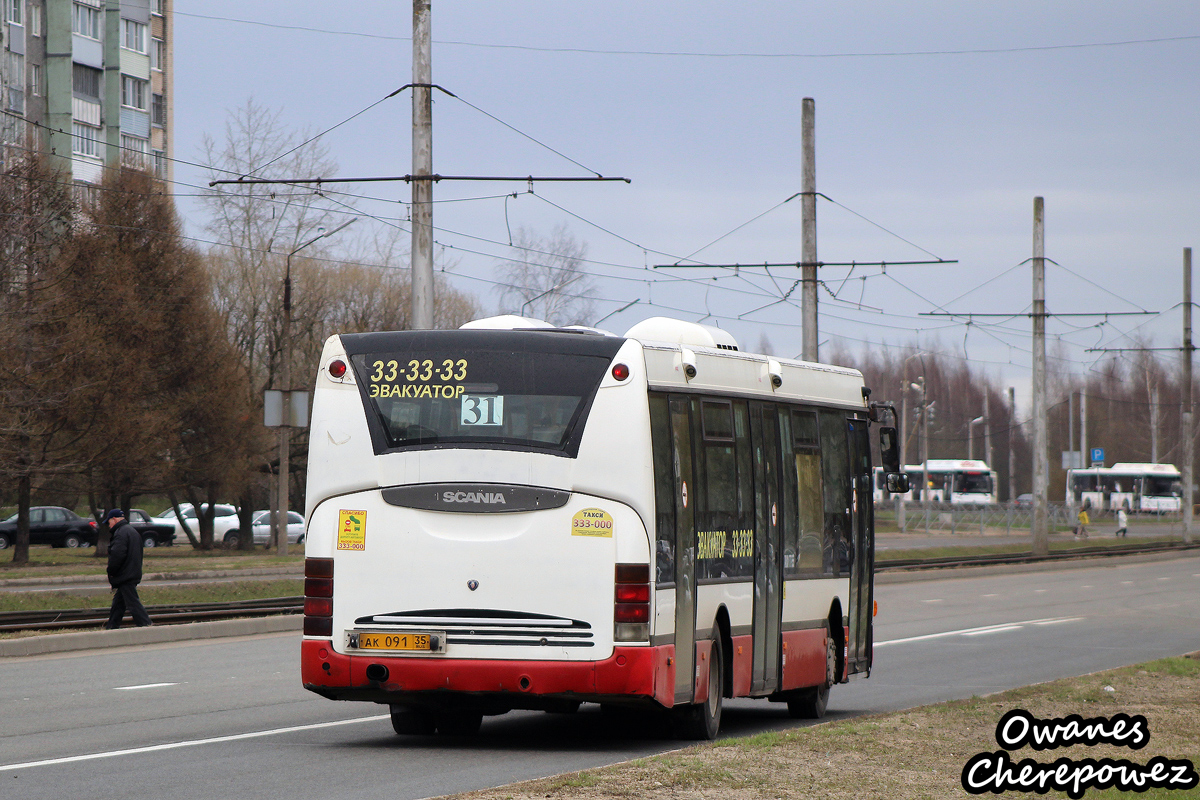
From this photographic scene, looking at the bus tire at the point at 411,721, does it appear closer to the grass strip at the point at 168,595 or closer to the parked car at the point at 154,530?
the grass strip at the point at 168,595

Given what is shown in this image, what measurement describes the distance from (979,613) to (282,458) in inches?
758

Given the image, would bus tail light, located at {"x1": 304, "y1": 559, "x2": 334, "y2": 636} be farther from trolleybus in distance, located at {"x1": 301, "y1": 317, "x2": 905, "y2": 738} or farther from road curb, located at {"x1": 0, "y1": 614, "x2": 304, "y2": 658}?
road curb, located at {"x1": 0, "y1": 614, "x2": 304, "y2": 658}

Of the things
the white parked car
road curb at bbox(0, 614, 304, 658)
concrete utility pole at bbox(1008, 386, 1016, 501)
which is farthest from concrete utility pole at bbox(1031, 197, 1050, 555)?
concrete utility pole at bbox(1008, 386, 1016, 501)

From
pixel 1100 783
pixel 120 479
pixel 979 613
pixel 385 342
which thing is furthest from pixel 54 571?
pixel 1100 783

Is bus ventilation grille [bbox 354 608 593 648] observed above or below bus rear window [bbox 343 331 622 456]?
below

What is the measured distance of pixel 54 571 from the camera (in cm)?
3944

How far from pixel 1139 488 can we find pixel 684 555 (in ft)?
334

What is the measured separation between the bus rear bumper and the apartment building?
59.7 meters

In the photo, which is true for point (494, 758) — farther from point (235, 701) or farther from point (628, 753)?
point (235, 701)

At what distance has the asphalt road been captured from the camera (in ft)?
32.1

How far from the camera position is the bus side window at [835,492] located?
1467cm

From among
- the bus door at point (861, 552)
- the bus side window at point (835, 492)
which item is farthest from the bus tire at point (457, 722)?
the bus door at point (861, 552)

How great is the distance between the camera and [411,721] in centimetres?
1237

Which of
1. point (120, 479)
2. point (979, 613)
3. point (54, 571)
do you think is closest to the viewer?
point (979, 613)
